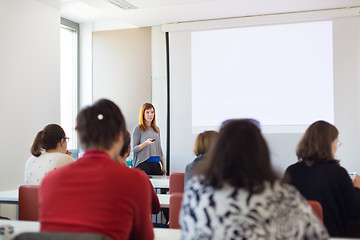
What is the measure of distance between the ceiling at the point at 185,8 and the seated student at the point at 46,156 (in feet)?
8.69

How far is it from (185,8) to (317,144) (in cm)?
362

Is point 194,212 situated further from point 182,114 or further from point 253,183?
point 182,114

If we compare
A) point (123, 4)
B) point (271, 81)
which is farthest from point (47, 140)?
point (271, 81)

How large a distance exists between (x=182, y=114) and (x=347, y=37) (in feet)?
8.52

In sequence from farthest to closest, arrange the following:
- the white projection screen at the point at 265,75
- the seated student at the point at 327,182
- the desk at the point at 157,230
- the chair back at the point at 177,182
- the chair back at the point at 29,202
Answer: the white projection screen at the point at 265,75
the chair back at the point at 177,182
the chair back at the point at 29,202
the seated student at the point at 327,182
the desk at the point at 157,230

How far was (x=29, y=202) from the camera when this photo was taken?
8.70 feet

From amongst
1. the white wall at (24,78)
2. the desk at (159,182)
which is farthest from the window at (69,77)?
the desk at (159,182)

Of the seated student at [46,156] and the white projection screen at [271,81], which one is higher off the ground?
the white projection screen at [271,81]

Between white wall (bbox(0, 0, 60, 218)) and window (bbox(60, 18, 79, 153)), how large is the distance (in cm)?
97

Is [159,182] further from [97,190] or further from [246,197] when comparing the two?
[246,197]

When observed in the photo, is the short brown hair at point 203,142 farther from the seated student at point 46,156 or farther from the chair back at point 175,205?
the seated student at point 46,156

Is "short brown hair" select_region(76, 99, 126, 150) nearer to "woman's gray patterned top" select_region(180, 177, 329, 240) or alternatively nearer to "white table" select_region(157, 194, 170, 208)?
"woman's gray patterned top" select_region(180, 177, 329, 240)

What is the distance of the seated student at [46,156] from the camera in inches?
111

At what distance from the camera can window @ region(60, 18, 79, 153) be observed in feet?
21.5
